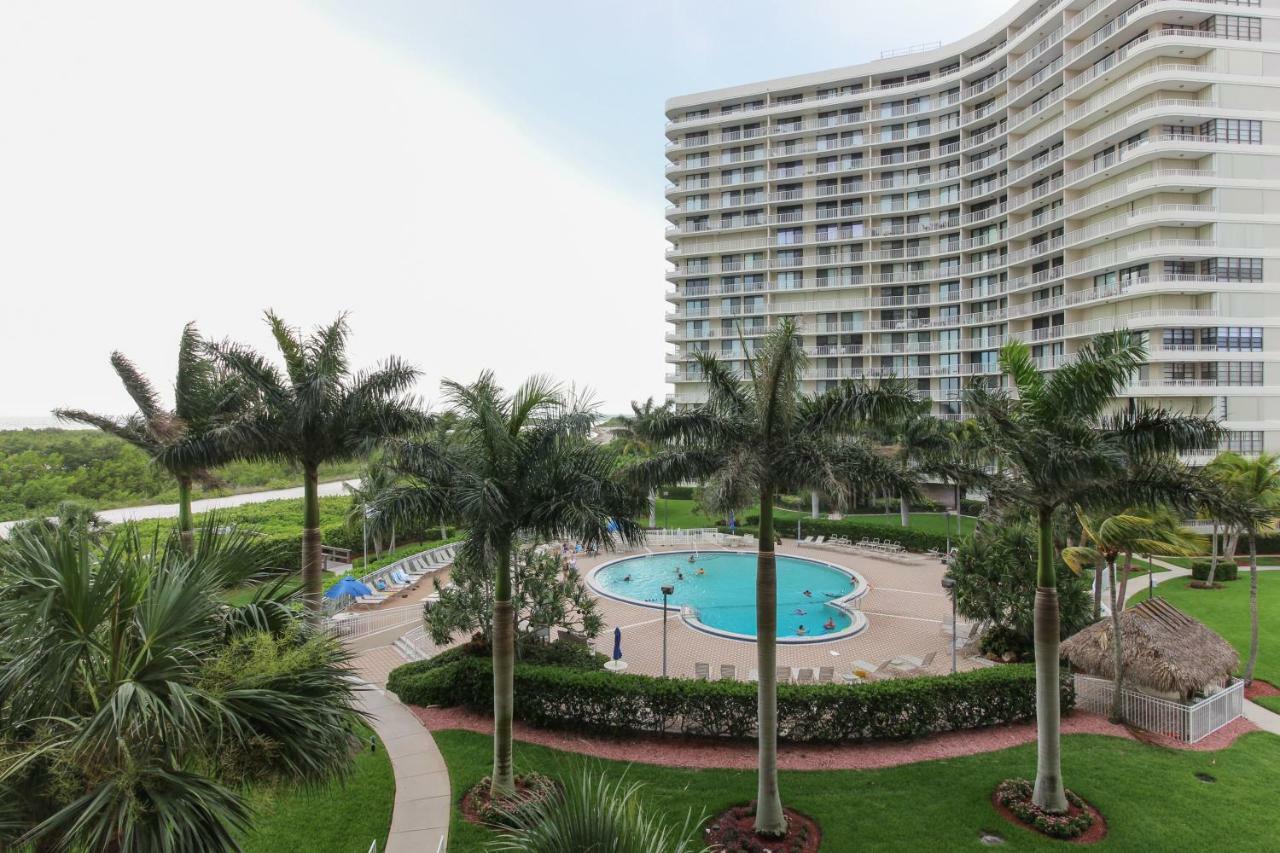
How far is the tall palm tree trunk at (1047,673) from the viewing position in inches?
408

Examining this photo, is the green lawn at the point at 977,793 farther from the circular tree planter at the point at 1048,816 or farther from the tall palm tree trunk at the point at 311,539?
the tall palm tree trunk at the point at 311,539

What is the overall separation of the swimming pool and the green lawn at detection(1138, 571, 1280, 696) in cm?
1135

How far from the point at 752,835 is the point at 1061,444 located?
25.7 feet

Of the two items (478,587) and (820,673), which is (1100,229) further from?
(478,587)

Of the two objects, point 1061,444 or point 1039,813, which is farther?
point 1039,813

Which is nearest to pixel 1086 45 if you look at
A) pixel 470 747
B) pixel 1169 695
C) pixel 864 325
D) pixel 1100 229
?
pixel 1100 229

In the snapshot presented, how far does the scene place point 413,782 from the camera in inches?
456

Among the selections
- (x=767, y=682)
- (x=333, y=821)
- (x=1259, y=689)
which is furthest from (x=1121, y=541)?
(x=333, y=821)

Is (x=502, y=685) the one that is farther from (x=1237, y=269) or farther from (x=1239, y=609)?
(x=1237, y=269)

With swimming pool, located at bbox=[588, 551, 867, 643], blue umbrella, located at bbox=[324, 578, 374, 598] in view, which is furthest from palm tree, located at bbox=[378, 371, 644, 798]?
blue umbrella, located at bbox=[324, 578, 374, 598]

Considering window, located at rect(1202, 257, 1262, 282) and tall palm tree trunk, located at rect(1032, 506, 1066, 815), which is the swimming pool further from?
window, located at rect(1202, 257, 1262, 282)

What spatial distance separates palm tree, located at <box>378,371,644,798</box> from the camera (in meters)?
10.4

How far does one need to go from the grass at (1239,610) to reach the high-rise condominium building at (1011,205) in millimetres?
8607

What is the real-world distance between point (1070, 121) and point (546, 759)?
52.9 m
